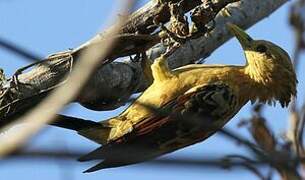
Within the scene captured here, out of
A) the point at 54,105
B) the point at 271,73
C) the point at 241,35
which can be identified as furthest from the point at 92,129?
the point at 54,105

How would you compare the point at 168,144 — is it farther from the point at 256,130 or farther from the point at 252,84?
the point at 256,130

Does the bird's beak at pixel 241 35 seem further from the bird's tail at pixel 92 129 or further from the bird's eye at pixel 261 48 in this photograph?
the bird's tail at pixel 92 129

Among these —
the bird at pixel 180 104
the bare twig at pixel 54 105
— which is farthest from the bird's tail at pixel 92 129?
the bare twig at pixel 54 105

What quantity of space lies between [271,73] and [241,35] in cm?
41

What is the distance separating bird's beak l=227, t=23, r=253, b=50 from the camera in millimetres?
5289

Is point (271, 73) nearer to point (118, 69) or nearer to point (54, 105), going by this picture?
point (118, 69)

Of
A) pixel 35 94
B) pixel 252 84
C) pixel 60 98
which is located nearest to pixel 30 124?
pixel 60 98

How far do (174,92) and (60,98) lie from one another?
389 cm

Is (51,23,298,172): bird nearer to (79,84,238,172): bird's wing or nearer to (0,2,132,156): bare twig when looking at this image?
(79,84,238,172): bird's wing

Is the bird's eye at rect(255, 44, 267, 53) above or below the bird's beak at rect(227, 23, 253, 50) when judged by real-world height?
below

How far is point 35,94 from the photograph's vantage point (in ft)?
13.4

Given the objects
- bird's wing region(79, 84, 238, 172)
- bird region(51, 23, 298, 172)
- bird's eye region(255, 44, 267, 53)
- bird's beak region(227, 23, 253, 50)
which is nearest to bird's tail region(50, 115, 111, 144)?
bird region(51, 23, 298, 172)

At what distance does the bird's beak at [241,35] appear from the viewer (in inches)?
208

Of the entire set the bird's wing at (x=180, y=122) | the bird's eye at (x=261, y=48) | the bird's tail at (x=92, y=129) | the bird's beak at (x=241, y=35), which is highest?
the bird's beak at (x=241, y=35)
